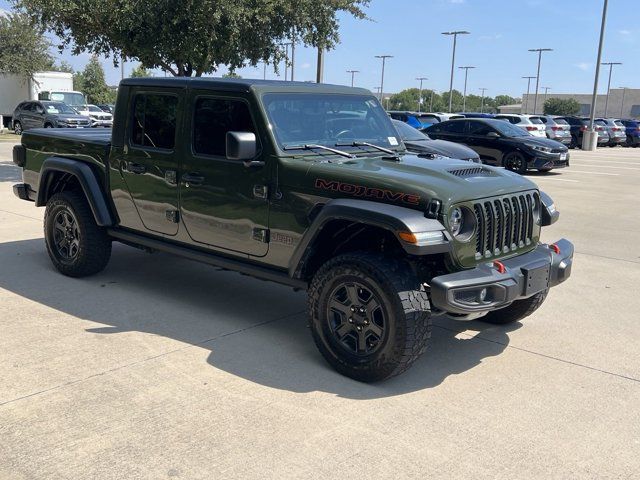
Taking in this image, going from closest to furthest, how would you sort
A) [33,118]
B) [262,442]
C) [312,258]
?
1. [262,442]
2. [312,258]
3. [33,118]

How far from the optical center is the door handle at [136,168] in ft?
18.1

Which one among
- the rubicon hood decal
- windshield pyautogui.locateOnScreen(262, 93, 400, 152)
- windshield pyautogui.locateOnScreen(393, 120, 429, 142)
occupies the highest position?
windshield pyautogui.locateOnScreen(262, 93, 400, 152)

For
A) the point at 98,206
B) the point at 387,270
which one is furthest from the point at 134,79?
the point at 387,270

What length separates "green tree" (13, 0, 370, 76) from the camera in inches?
468

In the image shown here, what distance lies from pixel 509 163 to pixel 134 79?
13.7m

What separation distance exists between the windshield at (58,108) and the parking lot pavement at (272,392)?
2372 centimetres

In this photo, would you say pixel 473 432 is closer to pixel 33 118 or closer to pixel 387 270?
pixel 387 270

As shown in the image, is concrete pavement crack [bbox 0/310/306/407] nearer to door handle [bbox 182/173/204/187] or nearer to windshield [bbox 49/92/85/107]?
door handle [bbox 182/173/204/187]

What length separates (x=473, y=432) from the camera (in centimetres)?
359

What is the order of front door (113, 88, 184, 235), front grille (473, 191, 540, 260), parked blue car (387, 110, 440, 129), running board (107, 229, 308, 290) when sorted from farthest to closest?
parked blue car (387, 110, 440, 129)
front door (113, 88, 184, 235)
running board (107, 229, 308, 290)
front grille (473, 191, 540, 260)

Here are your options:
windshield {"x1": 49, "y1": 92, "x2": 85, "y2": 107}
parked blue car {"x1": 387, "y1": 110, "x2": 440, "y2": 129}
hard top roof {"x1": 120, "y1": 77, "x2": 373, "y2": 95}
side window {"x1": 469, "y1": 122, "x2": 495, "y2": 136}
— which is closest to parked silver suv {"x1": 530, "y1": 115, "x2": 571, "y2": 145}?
parked blue car {"x1": 387, "y1": 110, "x2": 440, "y2": 129}

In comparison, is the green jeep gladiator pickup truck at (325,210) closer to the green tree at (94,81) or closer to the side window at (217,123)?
the side window at (217,123)

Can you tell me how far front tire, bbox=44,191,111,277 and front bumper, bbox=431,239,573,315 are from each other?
343 centimetres

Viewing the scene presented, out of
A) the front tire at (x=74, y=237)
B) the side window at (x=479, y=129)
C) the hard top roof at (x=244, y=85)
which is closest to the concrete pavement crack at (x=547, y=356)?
the hard top roof at (x=244, y=85)
